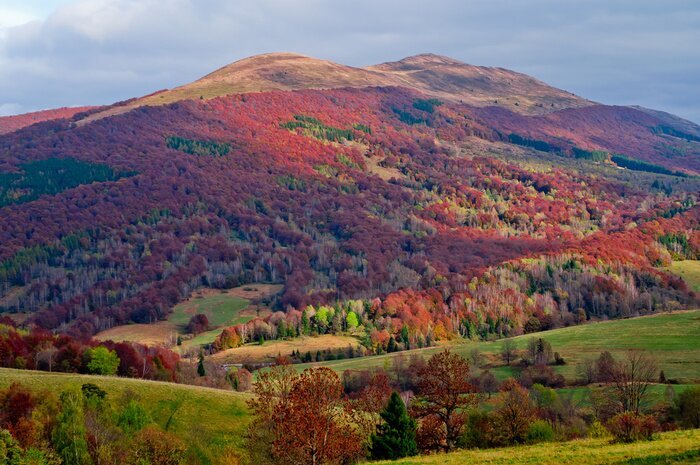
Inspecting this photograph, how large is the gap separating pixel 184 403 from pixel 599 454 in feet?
179

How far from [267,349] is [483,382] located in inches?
3084

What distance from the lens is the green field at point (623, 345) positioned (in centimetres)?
13238

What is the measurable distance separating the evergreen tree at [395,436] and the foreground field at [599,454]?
1263 cm

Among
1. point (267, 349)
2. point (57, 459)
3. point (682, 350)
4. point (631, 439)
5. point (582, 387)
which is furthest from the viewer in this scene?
point (267, 349)

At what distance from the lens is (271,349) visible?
188 metres

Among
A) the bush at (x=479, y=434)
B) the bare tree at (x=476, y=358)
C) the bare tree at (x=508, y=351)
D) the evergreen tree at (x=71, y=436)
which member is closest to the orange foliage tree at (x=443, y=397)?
the bush at (x=479, y=434)

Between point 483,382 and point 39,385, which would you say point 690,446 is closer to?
point 39,385

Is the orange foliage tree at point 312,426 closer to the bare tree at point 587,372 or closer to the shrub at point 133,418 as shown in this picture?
the shrub at point 133,418

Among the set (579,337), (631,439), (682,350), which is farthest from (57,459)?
(579,337)

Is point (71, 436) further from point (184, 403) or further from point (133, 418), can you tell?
point (184, 403)

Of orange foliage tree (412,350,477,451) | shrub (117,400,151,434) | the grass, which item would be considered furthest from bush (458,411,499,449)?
shrub (117,400,151,434)

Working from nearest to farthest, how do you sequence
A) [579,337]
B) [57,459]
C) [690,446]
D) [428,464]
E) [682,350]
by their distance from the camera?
1. [690,446]
2. [428,464]
3. [57,459]
4. [682,350]
5. [579,337]

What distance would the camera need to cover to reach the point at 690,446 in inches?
1622

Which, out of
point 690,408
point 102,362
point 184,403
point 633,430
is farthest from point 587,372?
point 102,362
